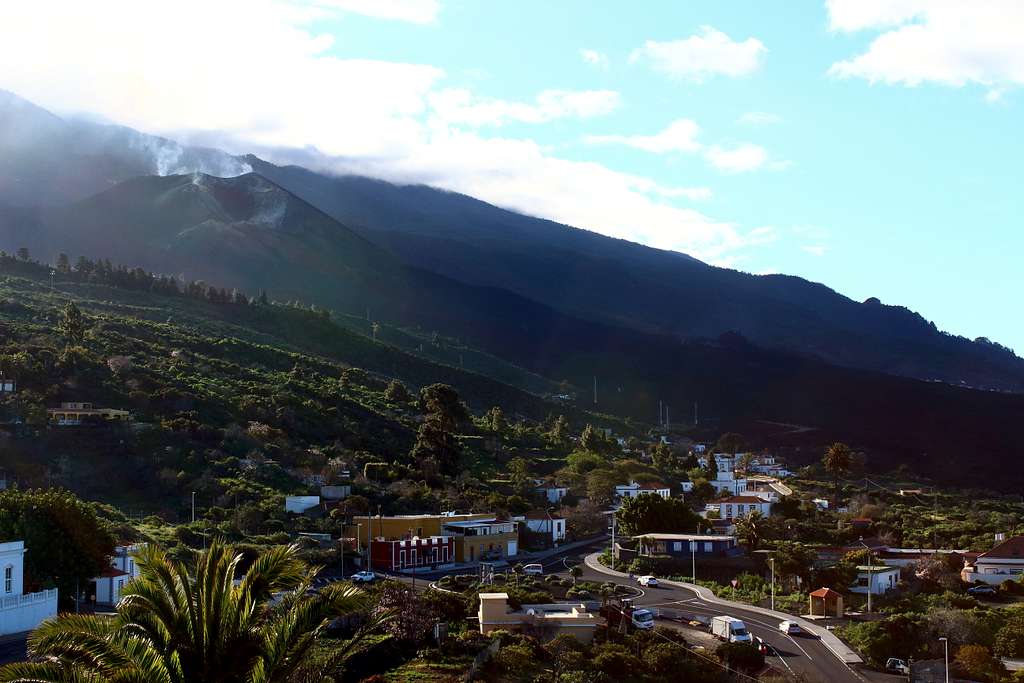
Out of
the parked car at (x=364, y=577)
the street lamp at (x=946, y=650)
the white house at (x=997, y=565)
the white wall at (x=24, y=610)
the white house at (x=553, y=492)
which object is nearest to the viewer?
the white wall at (x=24, y=610)

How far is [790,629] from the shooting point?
33.6 metres

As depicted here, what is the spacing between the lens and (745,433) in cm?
12181

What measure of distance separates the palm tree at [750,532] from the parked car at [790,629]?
1490cm

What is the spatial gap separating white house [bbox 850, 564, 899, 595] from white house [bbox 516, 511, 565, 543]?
703 inches

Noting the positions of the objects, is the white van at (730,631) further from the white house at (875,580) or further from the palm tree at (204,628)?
the palm tree at (204,628)

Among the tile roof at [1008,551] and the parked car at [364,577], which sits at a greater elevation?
the tile roof at [1008,551]

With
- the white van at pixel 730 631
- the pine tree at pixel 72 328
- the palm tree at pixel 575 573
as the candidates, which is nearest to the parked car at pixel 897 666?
the white van at pixel 730 631

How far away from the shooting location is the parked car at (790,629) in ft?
110

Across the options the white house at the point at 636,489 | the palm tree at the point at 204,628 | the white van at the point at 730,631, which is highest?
the palm tree at the point at 204,628

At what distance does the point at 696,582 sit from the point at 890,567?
22.9ft

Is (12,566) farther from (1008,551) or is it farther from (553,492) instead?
(553,492)

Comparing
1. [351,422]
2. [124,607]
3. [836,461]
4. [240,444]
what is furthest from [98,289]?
[124,607]

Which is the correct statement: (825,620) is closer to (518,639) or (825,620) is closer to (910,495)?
(518,639)

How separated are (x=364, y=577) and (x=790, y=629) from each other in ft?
45.4
